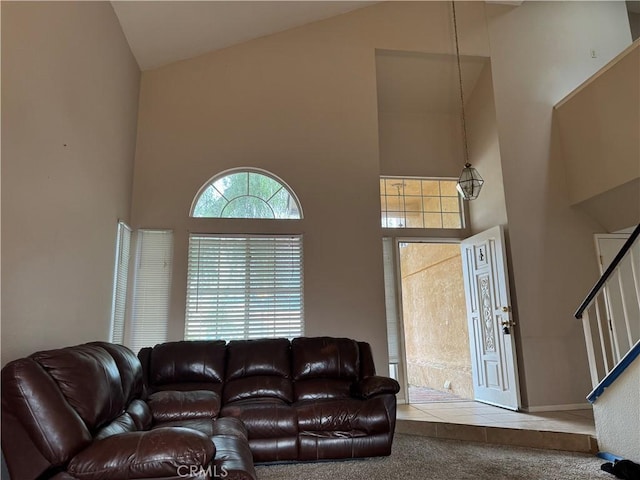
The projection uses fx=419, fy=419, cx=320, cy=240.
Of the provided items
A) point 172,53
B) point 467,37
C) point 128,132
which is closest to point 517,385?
point 467,37

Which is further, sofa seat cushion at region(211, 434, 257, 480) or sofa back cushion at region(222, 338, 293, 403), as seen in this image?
sofa back cushion at region(222, 338, 293, 403)

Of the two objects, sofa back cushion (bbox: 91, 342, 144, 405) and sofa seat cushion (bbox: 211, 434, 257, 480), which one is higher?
sofa back cushion (bbox: 91, 342, 144, 405)

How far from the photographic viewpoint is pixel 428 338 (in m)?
7.45

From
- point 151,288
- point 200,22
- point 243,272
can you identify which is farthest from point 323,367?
point 200,22

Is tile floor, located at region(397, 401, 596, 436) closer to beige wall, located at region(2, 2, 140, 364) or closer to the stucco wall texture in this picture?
the stucco wall texture

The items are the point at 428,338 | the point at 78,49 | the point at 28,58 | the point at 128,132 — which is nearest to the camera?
the point at 28,58

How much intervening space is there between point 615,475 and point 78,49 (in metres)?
4.71

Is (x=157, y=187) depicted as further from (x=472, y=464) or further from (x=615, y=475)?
(x=615, y=475)

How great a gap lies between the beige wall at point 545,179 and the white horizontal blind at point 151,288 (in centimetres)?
386

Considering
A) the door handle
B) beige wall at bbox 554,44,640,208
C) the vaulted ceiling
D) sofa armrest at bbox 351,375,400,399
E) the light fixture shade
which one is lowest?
sofa armrest at bbox 351,375,400,399

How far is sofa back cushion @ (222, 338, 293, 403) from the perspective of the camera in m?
3.49

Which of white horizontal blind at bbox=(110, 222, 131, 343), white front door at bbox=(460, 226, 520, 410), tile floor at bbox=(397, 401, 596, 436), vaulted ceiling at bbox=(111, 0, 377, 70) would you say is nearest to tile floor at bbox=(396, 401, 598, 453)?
tile floor at bbox=(397, 401, 596, 436)

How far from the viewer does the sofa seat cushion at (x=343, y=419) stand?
3143mm

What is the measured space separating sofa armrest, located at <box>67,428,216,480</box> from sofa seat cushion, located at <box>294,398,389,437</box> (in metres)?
1.58
